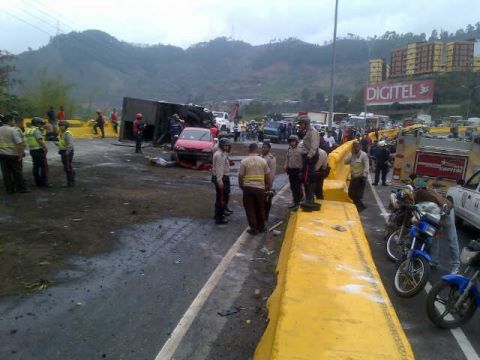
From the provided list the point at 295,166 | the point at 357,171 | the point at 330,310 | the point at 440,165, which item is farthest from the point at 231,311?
the point at 440,165

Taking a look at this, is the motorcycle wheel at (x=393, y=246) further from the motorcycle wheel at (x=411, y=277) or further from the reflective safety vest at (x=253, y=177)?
the reflective safety vest at (x=253, y=177)

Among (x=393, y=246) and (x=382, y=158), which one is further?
(x=382, y=158)

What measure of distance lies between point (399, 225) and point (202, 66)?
525 ft

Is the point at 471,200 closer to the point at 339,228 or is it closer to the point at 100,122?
the point at 339,228

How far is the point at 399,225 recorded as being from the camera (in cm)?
815

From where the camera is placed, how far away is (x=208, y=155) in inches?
685

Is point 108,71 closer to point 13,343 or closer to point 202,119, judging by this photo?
point 202,119

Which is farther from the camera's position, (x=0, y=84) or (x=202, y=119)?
(x=202, y=119)

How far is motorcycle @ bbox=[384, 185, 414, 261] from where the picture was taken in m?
7.63

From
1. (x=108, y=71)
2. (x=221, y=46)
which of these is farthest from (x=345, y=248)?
(x=221, y=46)

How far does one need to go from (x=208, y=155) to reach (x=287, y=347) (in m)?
14.2

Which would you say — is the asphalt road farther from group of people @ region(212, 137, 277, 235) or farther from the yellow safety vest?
the yellow safety vest

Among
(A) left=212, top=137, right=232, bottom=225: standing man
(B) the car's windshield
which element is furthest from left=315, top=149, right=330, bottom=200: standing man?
(B) the car's windshield

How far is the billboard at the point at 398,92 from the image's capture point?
46.4 m
